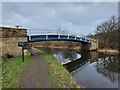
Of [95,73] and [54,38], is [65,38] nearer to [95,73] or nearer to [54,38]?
[54,38]

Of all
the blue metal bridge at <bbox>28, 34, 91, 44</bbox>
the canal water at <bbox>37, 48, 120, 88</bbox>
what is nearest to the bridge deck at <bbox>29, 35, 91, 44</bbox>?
the blue metal bridge at <bbox>28, 34, 91, 44</bbox>

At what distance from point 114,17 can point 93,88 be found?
42.2 metres

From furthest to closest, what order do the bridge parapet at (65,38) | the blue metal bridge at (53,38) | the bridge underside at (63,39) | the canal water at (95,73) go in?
1. the bridge parapet at (65,38)
2. the bridge underside at (63,39)
3. the blue metal bridge at (53,38)
4. the canal water at (95,73)

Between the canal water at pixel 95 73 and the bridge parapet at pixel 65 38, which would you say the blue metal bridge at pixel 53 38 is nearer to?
the bridge parapet at pixel 65 38

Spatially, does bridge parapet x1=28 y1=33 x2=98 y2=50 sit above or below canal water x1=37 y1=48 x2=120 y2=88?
above

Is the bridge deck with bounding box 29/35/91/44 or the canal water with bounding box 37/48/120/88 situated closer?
the canal water with bounding box 37/48/120/88

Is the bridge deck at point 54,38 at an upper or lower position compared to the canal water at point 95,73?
upper

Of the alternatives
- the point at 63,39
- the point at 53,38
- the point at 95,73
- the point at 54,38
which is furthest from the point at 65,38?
the point at 95,73

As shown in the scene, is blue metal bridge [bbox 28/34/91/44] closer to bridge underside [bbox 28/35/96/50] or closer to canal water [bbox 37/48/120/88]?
bridge underside [bbox 28/35/96/50]

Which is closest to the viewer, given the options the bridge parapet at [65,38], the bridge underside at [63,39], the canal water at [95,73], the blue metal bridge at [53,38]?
the canal water at [95,73]

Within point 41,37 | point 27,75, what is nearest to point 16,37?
point 41,37

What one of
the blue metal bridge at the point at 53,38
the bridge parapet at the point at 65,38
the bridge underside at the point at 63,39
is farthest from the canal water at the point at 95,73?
the bridge parapet at the point at 65,38

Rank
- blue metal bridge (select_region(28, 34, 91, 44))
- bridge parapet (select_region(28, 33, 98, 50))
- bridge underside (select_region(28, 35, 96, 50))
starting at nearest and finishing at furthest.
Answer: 1. blue metal bridge (select_region(28, 34, 91, 44))
2. bridge underside (select_region(28, 35, 96, 50))
3. bridge parapet (select_region(28, 33, 98, 50))

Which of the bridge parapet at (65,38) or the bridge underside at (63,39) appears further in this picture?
the bridge parapet at (65,38)
